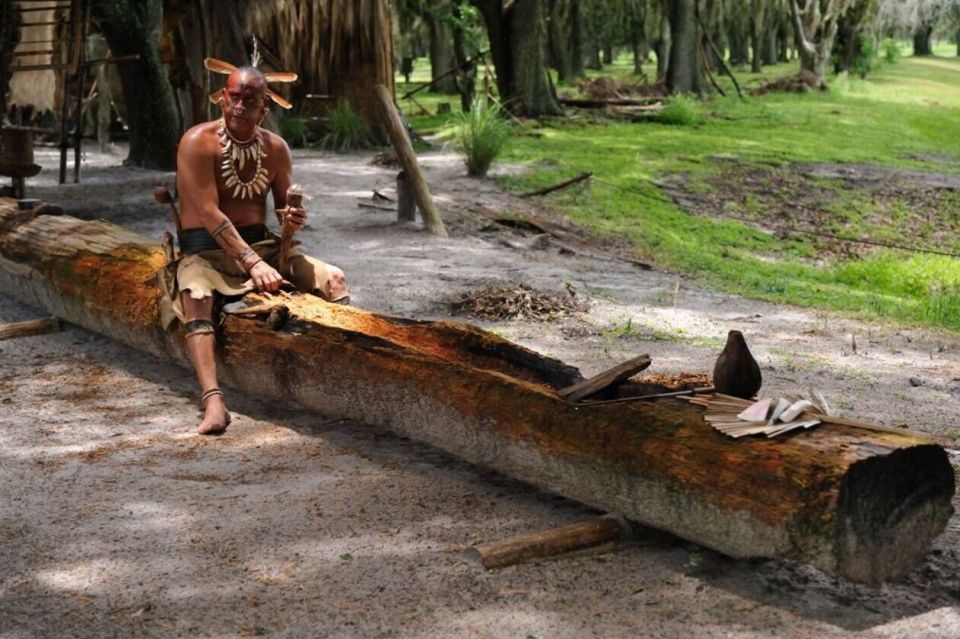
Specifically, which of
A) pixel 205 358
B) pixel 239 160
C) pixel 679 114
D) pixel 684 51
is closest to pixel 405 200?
pixel 239 160

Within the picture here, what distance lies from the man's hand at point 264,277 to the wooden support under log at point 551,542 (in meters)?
2.19

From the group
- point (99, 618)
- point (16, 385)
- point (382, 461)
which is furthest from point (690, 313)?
point (99, 618)

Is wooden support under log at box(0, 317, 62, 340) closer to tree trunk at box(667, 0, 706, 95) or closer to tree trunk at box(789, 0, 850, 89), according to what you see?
tree trunk at box(667, 0, 706, 95)

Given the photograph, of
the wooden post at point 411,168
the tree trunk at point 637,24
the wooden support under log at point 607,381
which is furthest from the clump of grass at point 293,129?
the tree trunk at point 637,24

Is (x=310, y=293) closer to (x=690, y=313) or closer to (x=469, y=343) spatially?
(x=469, y=343)

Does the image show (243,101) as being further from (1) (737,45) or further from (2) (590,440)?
(1) (737,45)

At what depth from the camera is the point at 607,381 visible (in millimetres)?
4578

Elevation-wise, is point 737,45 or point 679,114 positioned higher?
point 737,45

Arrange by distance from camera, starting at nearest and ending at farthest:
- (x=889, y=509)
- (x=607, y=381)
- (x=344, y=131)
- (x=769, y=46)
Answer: (x=889, y=509) < (x=607, y=381) < (x=344, y=131) < (x=769, y=46)

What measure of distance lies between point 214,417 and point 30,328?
2456 mm

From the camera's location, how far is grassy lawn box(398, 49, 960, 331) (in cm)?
1143

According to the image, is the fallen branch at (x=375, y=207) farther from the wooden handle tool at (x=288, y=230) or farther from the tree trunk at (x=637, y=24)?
the tree trunk at (x=637, y=24)

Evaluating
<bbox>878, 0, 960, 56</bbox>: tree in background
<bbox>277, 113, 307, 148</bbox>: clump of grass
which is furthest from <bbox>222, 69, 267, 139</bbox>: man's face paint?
<bbox>878, 0, 960, 56</bbox>: tree in background

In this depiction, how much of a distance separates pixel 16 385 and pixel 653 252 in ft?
23.3
